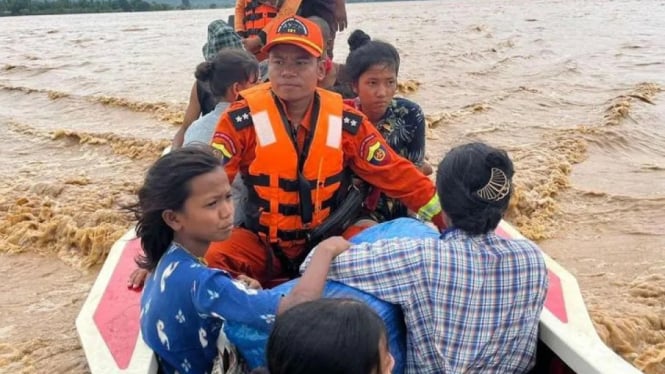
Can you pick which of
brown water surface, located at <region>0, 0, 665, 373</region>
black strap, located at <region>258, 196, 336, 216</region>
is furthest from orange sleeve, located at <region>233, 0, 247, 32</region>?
black strap, located at <region>258, 196, 336, 216</region>

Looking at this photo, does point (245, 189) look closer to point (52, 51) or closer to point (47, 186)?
point (47, 186)

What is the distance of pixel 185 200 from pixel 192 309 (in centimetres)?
29

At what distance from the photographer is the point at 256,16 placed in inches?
195

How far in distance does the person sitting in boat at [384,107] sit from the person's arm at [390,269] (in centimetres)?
99

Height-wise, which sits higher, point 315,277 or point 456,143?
point 315,277

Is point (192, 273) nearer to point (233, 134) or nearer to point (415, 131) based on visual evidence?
point (233, 134)

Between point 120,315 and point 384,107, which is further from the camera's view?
point 384,107

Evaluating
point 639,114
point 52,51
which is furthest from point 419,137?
point 52,51

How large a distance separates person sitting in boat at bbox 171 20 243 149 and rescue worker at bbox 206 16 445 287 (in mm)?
1051

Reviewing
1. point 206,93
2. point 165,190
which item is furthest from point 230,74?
point 165,190

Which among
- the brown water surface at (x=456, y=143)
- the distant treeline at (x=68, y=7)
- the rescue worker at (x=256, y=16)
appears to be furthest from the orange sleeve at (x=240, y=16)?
the distant treeline at (x=68, y=7)

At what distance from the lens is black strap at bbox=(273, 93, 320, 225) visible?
7.87 feet

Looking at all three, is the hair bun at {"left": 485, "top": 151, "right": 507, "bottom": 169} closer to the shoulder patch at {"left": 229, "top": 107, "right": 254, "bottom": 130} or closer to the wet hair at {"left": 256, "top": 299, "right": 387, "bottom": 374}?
the wet hair at {"left": 256, "top": 299, "right": 387, "bottom": 374}

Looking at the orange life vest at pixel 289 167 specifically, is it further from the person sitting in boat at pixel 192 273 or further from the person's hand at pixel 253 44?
the person's hand at pixel 253 44
